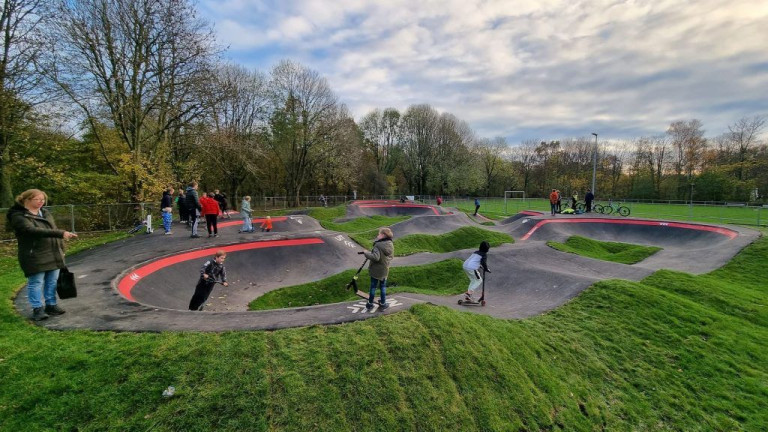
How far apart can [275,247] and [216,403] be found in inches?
449

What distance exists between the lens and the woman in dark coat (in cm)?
508

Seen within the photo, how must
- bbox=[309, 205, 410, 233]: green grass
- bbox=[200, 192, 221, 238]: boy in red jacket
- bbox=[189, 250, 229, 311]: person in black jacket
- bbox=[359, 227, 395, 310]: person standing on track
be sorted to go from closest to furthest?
bbox=[359, 227, 395, 310]: person standing on track
bbox=[189, 250, 229, 311]: person in black jacket
bbox=[200, 192, 221, 238]: boy in red jacket
bbox=[309, 205, 410, 233]: green grass

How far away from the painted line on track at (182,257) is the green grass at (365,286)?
124 inches

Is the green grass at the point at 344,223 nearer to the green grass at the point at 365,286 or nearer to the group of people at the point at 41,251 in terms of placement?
the green grass at the point at 365,286

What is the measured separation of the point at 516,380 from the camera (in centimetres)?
536

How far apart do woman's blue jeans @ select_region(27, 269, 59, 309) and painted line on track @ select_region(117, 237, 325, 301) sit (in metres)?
1.68

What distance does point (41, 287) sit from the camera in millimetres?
5520

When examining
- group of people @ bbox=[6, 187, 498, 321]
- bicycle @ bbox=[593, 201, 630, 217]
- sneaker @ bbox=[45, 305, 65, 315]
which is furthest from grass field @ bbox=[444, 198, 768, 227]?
sneaker @ bbox=[45, 305, 65, 315]

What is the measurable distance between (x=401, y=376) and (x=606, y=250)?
18.8 m

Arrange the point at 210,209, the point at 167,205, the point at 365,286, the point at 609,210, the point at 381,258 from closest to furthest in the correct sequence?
the point at 381,258, the point at 365,286, the point at 210,209, the point at 167,205, the point at 609,210

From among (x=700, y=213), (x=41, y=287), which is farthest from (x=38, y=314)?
(x=700, y=213)

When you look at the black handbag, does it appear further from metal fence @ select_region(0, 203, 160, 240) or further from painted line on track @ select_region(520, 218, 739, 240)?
painted line on track @ select_region(520, 218, 739, 240)

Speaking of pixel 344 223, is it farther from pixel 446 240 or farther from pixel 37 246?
Result: pixel 37 246

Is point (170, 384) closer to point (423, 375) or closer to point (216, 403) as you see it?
point (216, 403)
